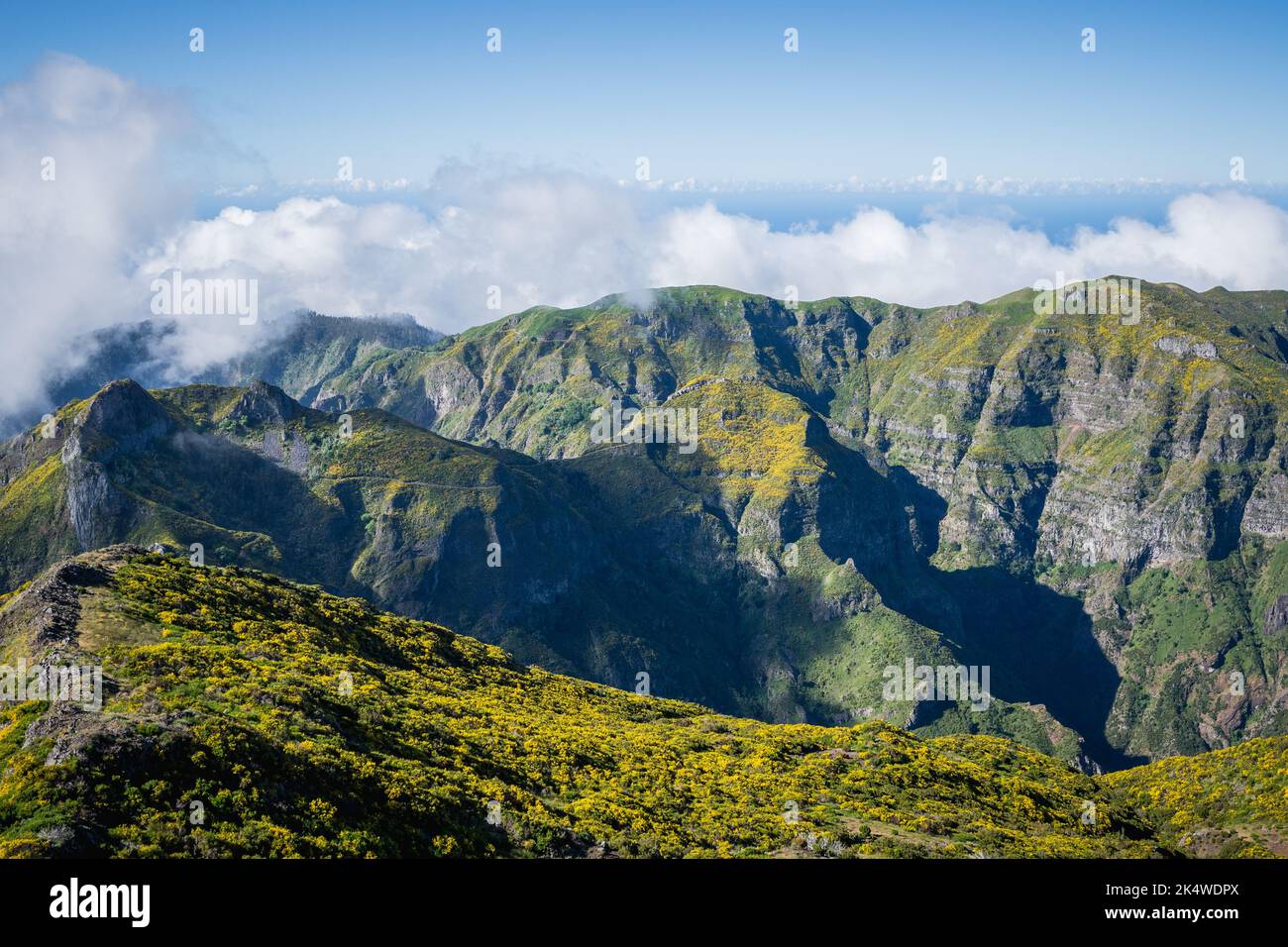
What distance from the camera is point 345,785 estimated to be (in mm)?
57812

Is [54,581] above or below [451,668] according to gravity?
above

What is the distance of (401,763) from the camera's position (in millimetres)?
67688

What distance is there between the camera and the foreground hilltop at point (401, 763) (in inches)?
1870

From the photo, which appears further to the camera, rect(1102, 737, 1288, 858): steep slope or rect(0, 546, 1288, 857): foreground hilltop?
rect(1102, 737, 1288, 858): steep slope

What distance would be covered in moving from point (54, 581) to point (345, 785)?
46916mm

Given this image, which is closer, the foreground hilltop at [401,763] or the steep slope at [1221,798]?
the foreground hilltop at [401,763]

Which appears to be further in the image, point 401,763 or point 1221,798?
point 1221,798

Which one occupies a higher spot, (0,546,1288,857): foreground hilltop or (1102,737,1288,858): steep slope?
(0,546,1288,857): foreground hilltop

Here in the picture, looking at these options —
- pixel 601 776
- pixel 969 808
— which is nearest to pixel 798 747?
pixel 969 808

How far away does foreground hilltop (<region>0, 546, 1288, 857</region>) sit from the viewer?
47.5m

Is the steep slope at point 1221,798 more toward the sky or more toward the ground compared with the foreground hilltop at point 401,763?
more toward the ground

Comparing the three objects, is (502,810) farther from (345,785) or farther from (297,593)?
(297,593)

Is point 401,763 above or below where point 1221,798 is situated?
above
